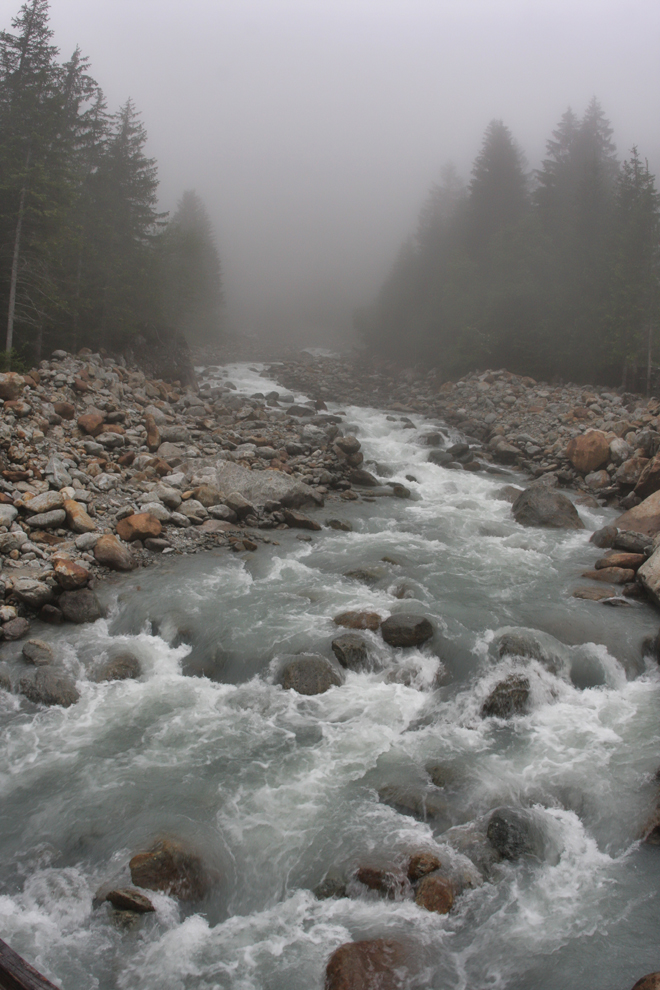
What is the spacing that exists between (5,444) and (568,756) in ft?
44.5

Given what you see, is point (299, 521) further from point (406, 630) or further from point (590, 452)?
point (590, 452)

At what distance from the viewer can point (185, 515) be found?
14.6 m

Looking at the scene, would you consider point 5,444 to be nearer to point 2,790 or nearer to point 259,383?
point 2,790

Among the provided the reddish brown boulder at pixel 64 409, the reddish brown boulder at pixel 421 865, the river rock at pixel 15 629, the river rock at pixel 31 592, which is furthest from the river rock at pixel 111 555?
the reddish brown boulder at pixel 421 865

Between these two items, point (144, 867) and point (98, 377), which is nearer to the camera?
point (144, 867)

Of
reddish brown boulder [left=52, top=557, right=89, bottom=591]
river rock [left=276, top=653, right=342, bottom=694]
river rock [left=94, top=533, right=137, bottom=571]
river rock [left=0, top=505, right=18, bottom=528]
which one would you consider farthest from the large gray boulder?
river rock [left=276, top=653, right=342, bottom=694]

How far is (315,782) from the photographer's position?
7.18 metres

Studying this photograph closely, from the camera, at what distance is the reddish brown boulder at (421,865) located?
18.9 feet

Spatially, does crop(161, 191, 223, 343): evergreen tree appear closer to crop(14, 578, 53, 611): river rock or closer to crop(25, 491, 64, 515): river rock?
crop(25, 491, 64, 515): river rock

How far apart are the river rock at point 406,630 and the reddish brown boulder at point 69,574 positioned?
6.06 metres

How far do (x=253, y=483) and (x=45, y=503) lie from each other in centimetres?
575

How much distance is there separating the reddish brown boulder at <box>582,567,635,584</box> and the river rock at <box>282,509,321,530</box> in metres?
7.00

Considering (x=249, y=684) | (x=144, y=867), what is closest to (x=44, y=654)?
(x=249, y=684)

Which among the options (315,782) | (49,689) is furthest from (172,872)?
(49,689)
